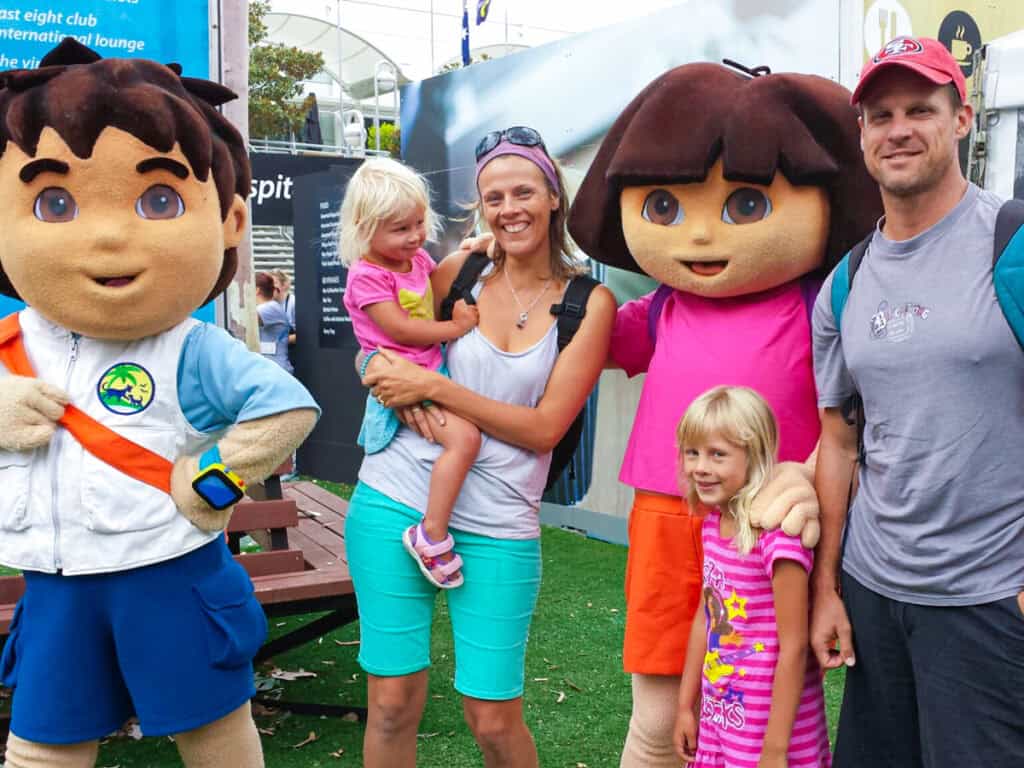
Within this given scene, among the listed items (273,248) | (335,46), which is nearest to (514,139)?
(273,248)

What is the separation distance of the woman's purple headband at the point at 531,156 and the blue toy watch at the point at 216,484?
106cm

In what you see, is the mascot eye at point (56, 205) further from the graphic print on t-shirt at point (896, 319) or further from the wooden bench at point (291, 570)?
the graphic print on t-shirt at point (896, 319)

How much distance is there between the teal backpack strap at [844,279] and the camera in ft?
7.87

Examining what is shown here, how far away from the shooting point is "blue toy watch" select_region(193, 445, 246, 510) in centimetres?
261

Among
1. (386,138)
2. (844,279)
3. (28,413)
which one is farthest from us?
(386,138)

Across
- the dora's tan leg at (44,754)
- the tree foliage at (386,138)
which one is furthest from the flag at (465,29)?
the dora's tan leg at (44,754)

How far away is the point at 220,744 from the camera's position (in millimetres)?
2750

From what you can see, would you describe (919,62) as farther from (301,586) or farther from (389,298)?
(301,586)

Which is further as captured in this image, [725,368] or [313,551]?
[313,551]

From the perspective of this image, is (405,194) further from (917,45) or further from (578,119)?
(578,119)

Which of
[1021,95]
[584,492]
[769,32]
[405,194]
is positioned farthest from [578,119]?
[405,194]

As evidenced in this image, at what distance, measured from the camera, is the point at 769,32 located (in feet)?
19.4

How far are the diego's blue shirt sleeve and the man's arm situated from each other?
129 centimetres

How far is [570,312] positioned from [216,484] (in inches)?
40.0
